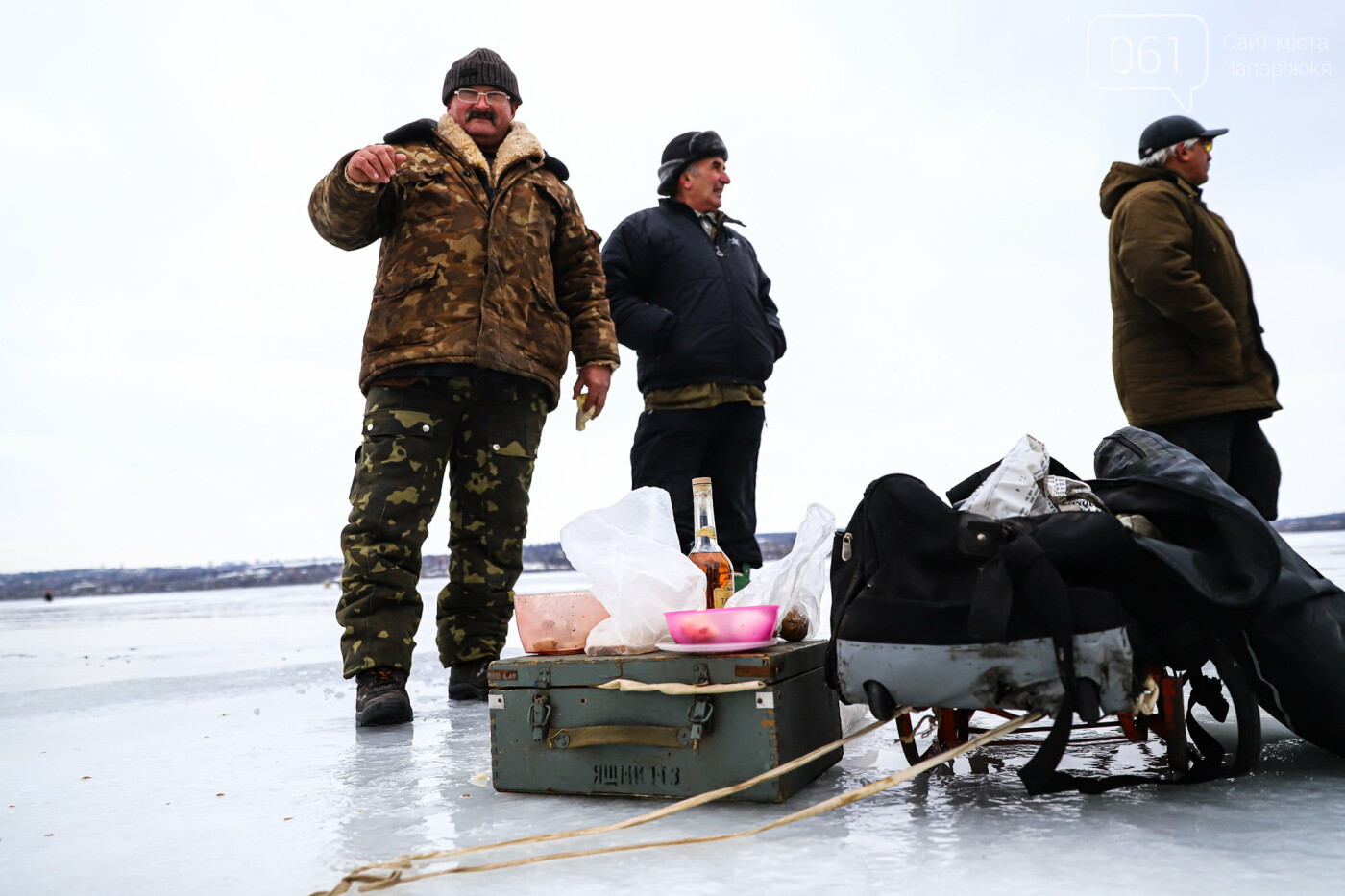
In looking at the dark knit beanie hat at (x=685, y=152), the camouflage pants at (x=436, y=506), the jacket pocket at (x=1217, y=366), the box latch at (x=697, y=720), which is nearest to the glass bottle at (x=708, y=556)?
the box latch at (x=697, y=720)

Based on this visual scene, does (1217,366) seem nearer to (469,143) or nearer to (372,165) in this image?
(469,143)

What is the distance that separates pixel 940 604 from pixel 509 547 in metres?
1.71

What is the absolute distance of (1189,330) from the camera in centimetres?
301

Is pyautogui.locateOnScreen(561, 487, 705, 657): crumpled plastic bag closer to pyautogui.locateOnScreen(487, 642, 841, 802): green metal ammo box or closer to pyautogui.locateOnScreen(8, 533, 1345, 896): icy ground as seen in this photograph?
pyautogui.locateOnScreen(487, 642, 841, 802): green metal ammo box

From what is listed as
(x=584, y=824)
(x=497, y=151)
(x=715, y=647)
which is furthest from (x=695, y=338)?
(x=584, y=824)

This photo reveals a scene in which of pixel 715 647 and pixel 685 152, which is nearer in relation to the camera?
pixel 715 647

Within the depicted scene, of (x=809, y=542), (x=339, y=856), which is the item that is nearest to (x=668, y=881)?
(x=339, y=856)

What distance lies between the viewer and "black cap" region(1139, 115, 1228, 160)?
10.7ft

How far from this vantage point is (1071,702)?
136 centimetres

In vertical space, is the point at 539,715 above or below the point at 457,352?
below

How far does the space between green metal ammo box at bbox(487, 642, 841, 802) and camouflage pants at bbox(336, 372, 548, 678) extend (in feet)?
2.89

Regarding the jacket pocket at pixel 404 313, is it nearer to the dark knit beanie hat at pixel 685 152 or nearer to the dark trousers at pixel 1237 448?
the dark knit beanie hat at pixel 685 152

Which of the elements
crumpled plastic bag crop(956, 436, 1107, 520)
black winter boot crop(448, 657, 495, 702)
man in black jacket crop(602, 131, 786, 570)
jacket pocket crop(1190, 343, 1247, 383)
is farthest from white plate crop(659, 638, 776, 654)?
jacket pocket crop(1190, 343, 1247, 383)

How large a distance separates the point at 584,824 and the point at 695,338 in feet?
7.33
